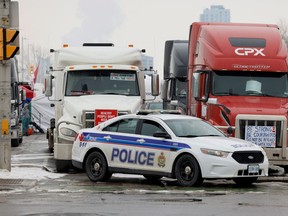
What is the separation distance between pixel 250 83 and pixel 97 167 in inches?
203

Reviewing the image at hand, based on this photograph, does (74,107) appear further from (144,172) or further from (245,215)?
(245,215)

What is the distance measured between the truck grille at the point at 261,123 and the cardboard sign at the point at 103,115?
3.11 m

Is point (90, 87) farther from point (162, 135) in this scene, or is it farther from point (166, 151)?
point (166, 151)

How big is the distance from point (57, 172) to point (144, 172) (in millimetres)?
4112

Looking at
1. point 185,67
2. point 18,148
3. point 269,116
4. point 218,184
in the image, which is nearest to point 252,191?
point 218,184

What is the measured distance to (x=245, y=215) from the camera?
1303 cm

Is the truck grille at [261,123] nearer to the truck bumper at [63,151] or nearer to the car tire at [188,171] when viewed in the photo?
the car tire at [188,171]

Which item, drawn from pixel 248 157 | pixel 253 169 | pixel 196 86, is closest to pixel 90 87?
pixel 196 86

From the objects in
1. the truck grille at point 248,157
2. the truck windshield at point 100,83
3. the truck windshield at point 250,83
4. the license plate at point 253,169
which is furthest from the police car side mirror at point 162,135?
the truck windshield at point 100,83

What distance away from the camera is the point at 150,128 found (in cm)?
1917

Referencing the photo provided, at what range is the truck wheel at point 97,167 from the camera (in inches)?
766

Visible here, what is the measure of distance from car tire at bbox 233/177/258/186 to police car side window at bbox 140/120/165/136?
6.34 ft

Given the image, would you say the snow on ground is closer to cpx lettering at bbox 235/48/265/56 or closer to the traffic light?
the traffic light

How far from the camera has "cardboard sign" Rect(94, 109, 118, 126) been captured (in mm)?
22000
